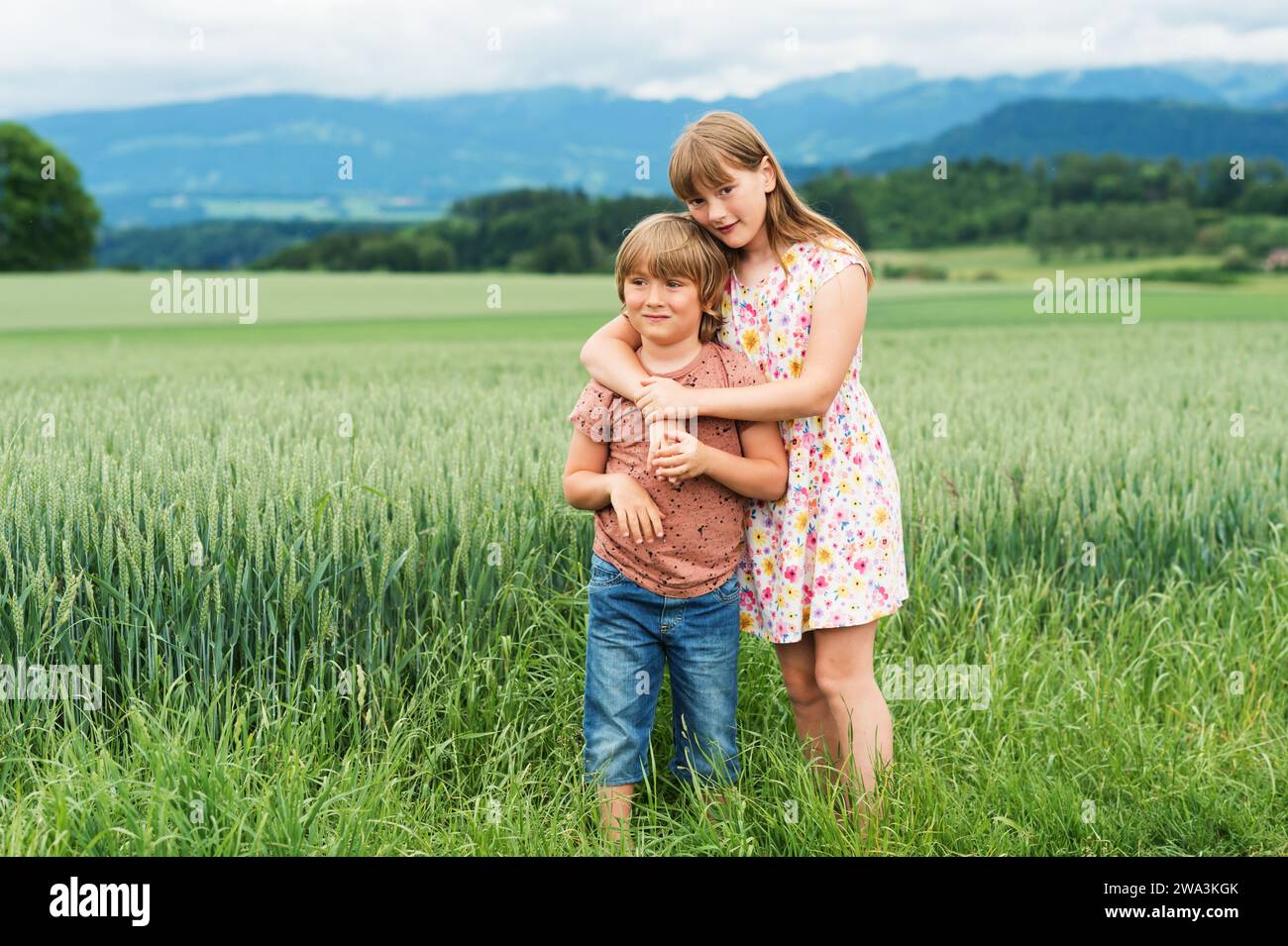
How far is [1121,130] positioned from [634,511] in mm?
160636

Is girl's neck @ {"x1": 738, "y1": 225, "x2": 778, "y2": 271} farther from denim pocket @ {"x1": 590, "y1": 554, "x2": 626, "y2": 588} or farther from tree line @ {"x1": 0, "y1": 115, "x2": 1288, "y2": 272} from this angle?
tree line @ {"x1": 0, "y1": 115, "x2": 1288, "y2": 272}

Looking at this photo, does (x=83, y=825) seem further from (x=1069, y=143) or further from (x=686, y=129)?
(x=1069, y=143)

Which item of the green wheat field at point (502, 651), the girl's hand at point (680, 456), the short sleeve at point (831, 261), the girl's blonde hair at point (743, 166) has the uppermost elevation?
the girl's blonde hair at point (743, 166)

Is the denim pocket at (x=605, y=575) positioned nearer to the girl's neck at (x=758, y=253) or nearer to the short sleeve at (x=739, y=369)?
the short sleeve at (x=739, y=369)

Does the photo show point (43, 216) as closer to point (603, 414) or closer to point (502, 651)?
point (502, 651)

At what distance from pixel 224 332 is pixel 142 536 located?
22367 mm

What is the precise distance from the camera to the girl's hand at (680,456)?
2400 millimetres

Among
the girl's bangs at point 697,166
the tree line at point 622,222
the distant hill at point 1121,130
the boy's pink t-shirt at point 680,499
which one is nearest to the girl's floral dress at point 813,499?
the boy's pink t-shirt at point 680,499

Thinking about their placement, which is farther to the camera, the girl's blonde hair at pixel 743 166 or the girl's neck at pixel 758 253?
the girl's neck at pixel 758 253

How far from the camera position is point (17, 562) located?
2949 millimetres

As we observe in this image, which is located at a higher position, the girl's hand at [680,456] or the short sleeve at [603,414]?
the short sleeve at [603,414]

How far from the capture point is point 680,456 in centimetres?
240

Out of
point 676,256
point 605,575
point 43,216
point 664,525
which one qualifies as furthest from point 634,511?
point 43,216
